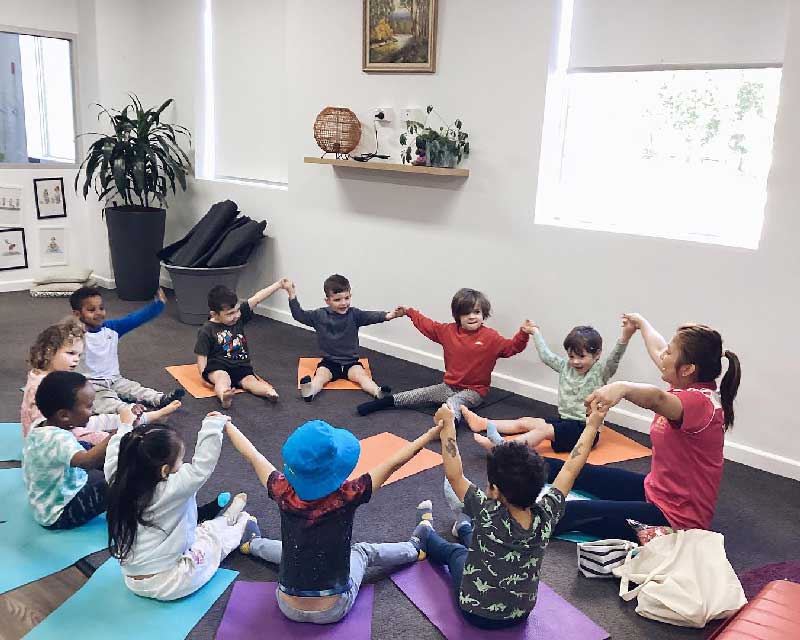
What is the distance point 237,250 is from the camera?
507cm

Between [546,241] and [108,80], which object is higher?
[108,80]

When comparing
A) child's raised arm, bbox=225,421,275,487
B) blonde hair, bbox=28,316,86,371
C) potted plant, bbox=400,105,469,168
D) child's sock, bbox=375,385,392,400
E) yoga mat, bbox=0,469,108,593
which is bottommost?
yoga mat, bbox=0,469,108,593

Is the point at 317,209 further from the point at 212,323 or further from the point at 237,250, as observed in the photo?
the point at 212,323

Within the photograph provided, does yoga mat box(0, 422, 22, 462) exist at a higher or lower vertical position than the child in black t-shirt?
lower

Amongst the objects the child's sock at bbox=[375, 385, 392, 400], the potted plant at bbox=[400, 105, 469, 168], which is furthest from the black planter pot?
the child's sock at bbox=[375, 385, 392, 400]

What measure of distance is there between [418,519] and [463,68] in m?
2.54

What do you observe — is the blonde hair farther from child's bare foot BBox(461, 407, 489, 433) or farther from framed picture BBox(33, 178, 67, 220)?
framed picture BBox(33, 178, 67, 220)

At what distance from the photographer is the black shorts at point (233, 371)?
386 cm

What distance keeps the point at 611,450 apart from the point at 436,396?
0.90m

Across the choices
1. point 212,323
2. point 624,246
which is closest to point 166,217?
point 212,323

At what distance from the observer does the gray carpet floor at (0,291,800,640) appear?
2.19 metres

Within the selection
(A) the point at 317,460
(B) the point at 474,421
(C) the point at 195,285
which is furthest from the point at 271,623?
(C) the point at 195,285

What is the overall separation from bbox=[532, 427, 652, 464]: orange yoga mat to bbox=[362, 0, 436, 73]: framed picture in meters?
2.21

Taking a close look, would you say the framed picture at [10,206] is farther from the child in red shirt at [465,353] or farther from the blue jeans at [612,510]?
the blue jeans at [612,510]
